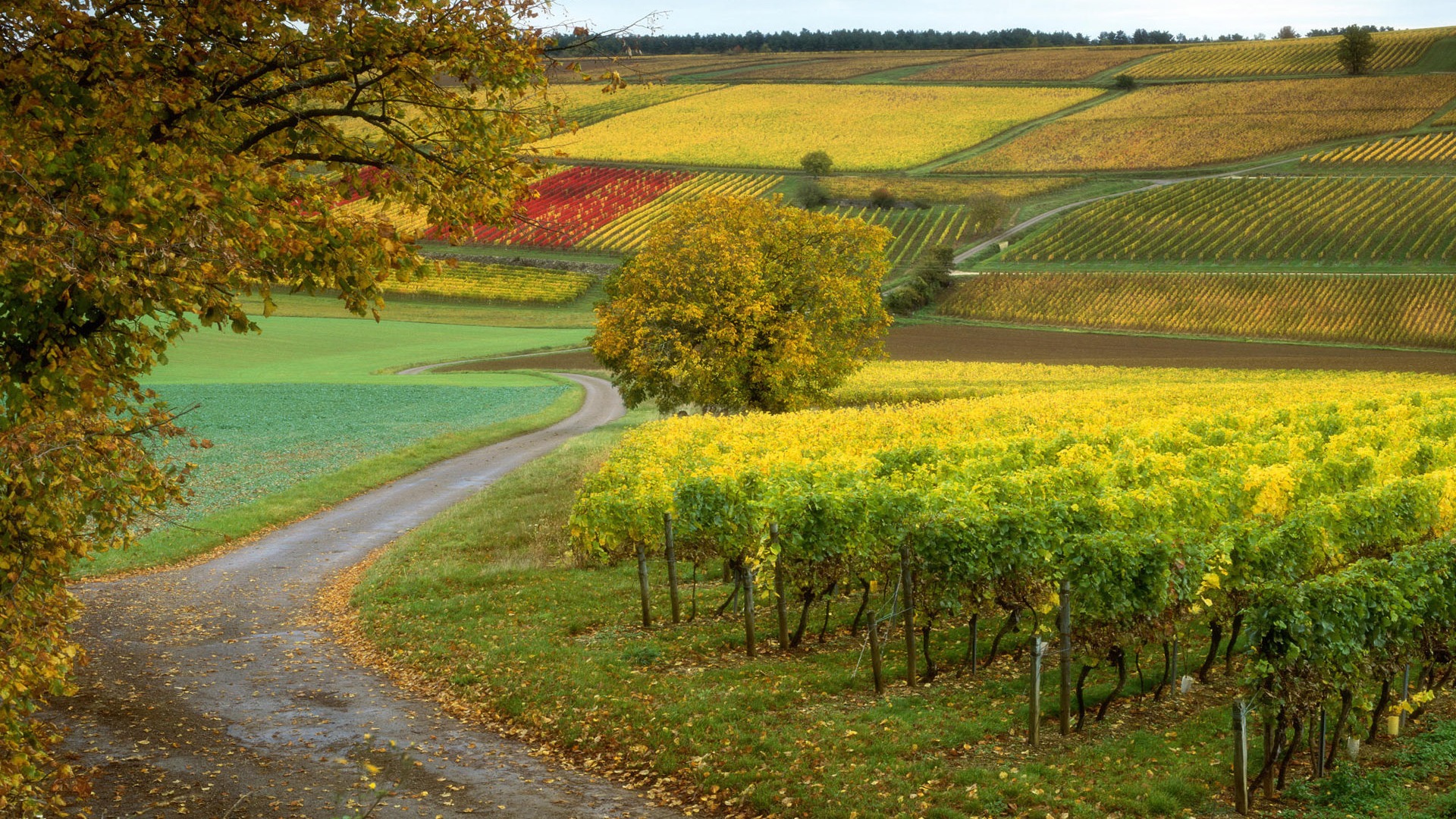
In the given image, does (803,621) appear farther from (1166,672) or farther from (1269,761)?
(1269,761)

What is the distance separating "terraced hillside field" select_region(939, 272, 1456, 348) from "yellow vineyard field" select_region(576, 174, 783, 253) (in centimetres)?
2870

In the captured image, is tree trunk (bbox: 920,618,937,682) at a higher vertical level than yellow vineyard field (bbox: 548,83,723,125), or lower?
lower

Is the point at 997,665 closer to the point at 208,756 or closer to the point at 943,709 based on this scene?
the point at 943,709

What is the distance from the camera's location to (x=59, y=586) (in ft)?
28.1

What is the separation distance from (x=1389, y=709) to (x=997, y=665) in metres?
4.74

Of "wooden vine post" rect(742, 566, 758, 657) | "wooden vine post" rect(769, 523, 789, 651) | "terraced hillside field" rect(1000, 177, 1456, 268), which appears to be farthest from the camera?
"terraced hillside field" rect(1000, 177, 1456, 268)

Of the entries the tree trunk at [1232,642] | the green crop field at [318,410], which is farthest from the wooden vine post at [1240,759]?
the green crop field at [318,410]

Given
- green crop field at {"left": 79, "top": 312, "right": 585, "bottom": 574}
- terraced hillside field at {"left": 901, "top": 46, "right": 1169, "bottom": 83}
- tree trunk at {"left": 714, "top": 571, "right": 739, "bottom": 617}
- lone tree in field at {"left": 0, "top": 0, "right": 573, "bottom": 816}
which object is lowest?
green crop field at {"left": 79, "top": 312, "right": 585, "bottom": 574}

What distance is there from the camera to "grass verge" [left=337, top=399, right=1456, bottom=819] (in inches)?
440

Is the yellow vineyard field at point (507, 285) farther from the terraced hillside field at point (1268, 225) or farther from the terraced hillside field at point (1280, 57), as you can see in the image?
the terraced hillside field at point (1280, 57)

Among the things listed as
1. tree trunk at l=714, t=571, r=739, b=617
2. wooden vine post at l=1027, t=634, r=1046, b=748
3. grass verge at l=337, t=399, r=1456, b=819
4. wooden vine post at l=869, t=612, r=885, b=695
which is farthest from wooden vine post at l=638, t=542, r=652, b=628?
wooden vine post at l=1027, t=634, r=1046, b=748

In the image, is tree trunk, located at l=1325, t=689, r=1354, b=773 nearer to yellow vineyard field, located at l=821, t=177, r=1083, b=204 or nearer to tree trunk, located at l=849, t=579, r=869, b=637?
tree trunk, located at l=849, t=579, r=869, b=637

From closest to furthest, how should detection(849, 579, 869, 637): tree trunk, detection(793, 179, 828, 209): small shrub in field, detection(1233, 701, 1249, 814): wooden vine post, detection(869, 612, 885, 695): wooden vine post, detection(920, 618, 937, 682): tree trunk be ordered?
detection(1233, 701, 1249, 814): wooden vine post → detection(869, 612, 885, 695): wooden vine post → detection(920, 618, 937, 682): tree trunk → detection(849, 579, 869, 637): tree trunk → detection(793, 179, 828, 209): small shrub in field

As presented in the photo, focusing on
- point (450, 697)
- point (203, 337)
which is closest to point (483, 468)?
point (450, 697)
